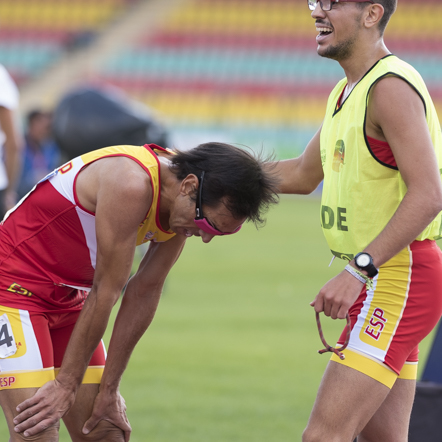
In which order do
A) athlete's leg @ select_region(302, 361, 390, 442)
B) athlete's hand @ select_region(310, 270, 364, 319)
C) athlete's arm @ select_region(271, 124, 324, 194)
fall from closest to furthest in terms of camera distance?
athlete's hand @ select_region(310, 270, 364, 319)
athlete's leg @ select_region(302, 361, 390, 442)
athlete's arm @ select_region(271, 124, 324, 194)

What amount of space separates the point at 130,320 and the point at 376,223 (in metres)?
1.19

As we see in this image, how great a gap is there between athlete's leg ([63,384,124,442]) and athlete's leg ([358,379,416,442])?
1173 mm

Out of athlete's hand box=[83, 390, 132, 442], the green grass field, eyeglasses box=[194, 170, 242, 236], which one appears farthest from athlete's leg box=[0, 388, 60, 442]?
the green grass field

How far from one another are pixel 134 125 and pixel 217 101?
17.9 m

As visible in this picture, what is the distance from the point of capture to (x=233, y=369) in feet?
21.7

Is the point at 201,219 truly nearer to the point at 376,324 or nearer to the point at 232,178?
the point at 232,178

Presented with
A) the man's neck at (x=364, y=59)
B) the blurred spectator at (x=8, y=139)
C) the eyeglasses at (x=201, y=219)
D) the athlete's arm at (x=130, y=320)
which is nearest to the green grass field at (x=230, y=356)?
the athlete's arm at (x=130, y=320)

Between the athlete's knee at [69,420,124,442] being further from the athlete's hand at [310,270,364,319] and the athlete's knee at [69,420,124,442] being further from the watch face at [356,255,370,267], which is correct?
the watch face at [356,255,370,267]

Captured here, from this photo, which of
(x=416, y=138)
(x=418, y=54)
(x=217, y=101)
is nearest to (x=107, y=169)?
(x=416, y=138)

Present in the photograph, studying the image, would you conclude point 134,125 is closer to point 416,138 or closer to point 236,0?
point 416,138

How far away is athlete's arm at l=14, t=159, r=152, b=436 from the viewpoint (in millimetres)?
2982

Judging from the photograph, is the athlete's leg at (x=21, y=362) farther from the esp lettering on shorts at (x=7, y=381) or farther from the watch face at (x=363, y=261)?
the watch face at (x=363, y=261)

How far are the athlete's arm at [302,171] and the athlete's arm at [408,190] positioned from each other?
32.8 inches

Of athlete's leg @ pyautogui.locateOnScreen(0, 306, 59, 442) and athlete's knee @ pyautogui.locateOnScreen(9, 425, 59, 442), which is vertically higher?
athlete's leg @ pyautogui.locateOnScreen(0, 306, 59, 442)
